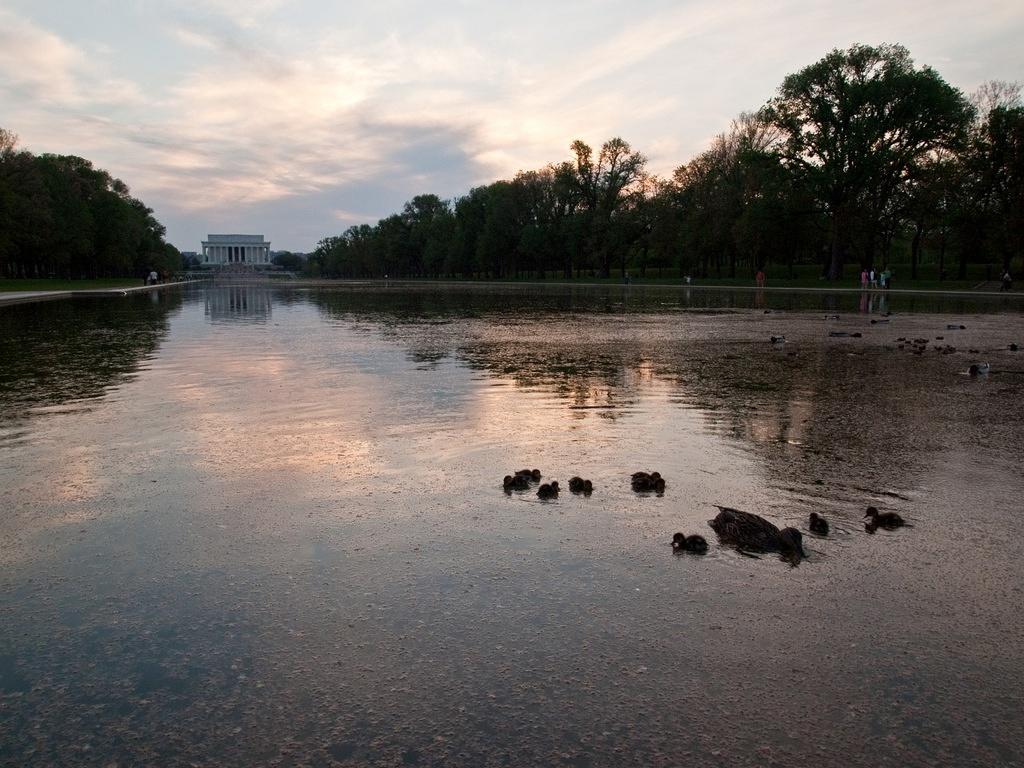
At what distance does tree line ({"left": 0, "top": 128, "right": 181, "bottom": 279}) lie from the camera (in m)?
71.2

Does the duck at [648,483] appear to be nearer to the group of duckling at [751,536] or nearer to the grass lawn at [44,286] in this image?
the group of duckling at [751,536]

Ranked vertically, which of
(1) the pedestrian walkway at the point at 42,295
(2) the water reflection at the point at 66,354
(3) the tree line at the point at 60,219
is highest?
(3) the tree line at the point at 60,219

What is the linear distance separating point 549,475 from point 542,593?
2816 mm

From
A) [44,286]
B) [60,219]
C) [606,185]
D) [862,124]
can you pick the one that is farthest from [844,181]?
[60,219]

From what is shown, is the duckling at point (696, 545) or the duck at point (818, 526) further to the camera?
the duck at point (818, 526)

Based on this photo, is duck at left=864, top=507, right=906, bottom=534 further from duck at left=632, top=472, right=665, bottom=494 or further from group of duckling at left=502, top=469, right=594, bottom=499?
group of duckling at left=502, top=469, right=594, bottom=499

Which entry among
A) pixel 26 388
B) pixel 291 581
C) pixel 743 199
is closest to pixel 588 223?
pixel 743 199

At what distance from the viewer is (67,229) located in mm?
87562

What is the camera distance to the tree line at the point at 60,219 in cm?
7116

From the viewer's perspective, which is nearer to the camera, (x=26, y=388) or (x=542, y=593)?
(x=542, y=593)

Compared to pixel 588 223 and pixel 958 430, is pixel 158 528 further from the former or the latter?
pixel 588 223

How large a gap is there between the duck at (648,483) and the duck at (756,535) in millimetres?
1158

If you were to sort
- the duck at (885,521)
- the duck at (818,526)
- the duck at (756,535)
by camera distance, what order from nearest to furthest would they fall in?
1. the duck at (756,535)
2. the duck at (818,526)
3. the duck at (885,521)

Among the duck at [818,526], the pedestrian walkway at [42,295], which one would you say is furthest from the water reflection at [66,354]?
the pedestrian walkway at [42,295]
